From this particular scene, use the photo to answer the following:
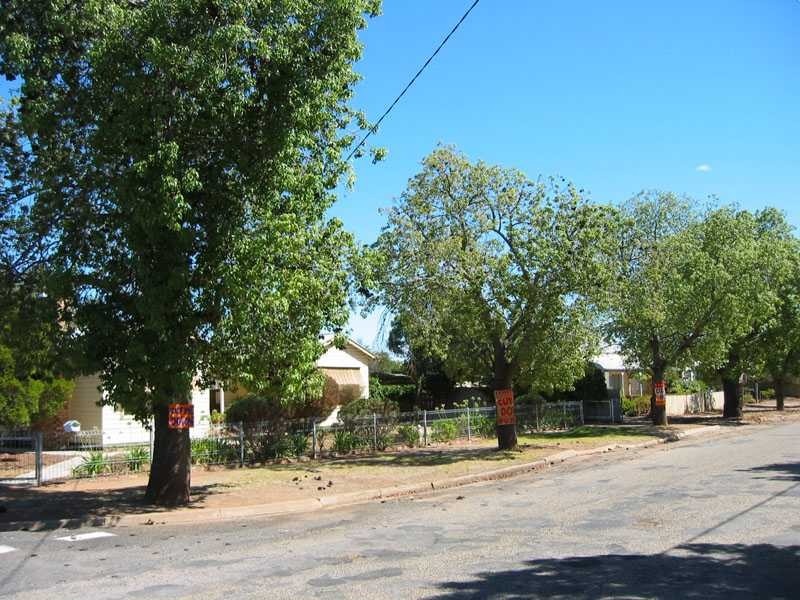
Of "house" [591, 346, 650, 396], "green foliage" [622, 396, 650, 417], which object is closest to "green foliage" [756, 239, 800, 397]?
"green foliage" [622, 396, 650, 417]

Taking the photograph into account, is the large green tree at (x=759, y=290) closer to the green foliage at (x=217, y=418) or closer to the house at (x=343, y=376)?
the house at (x=343, y=376)

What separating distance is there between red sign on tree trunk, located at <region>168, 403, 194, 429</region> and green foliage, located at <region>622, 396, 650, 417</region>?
3087 centimetres

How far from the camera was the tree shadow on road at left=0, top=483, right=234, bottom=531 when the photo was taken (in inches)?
446

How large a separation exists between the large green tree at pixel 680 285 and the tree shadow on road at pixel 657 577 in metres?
17.7

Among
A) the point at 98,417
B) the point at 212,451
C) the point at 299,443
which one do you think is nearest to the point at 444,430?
the point at 299,443

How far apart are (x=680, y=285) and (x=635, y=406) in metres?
14.8

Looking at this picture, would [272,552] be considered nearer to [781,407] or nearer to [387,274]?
[387,274]

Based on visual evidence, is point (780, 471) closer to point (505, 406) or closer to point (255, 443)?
point (505, 406)

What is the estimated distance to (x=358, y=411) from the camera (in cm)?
2545

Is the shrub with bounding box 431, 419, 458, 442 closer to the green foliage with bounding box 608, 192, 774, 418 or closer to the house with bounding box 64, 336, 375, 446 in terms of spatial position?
the house with bounding box 64, 336, 375, 446

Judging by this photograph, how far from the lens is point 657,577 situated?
689 centimetres

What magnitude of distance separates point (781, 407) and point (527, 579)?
42588mm

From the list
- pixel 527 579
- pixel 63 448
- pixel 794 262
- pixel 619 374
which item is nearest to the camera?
pixel 527 579

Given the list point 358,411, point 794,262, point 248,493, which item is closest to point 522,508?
point 248,493
